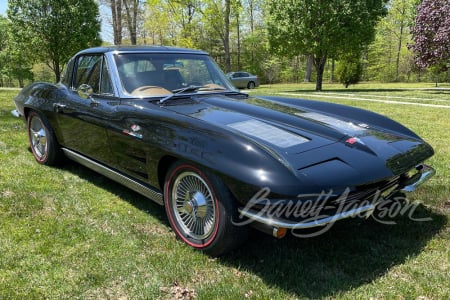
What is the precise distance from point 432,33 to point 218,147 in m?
19.8

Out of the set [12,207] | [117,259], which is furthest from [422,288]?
Answer: [12,207]

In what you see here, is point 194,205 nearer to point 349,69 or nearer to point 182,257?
point 182,257

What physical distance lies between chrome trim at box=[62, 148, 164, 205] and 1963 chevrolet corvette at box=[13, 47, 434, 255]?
0.5 inches

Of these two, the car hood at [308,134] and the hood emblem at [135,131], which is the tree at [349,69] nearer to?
the car hood at [308,134]

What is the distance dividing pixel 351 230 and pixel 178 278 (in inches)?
61.0

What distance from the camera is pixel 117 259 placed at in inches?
114

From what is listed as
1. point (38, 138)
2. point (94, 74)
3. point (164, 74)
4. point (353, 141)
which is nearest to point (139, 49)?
point (164, 74)

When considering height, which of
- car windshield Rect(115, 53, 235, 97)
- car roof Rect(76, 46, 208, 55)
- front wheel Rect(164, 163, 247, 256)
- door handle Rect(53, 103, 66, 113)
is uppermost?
car roof Rect(76, 46, 208, 55)

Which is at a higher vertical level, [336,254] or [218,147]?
[218,147]

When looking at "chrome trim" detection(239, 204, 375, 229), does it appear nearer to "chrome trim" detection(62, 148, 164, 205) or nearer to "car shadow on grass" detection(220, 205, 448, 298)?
"car shadow on grass" detection(220, 205, 448, 298)

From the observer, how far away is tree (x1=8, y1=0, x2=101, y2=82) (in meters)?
17.2

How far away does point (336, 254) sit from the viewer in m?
2.95

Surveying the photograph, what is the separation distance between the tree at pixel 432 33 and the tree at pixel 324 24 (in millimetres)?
2570

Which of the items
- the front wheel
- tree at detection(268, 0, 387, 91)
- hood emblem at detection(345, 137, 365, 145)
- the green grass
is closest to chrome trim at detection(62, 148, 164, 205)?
the front wheel
